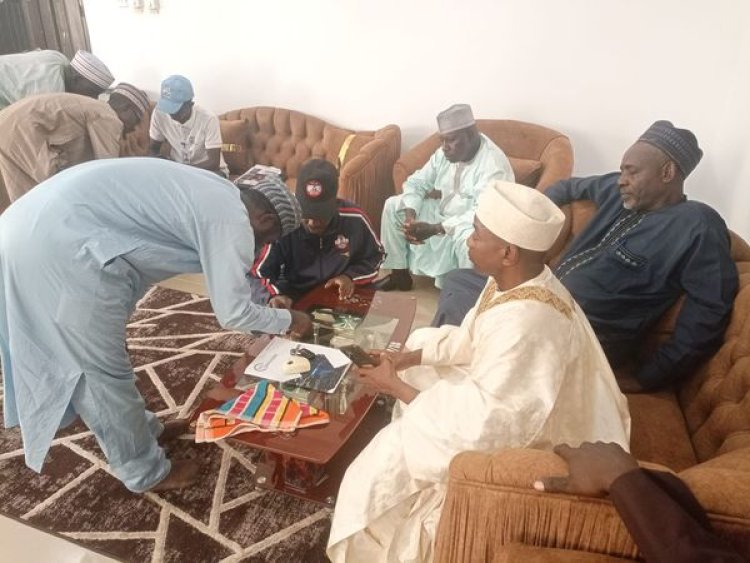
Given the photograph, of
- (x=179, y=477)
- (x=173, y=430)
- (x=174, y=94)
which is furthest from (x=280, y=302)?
(x=174, y=94)

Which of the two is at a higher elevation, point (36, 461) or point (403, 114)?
point (403, 114)

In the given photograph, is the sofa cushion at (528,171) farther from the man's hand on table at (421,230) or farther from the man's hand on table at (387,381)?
the man's hand on table at (387,381)

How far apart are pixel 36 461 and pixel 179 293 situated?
6.02ft

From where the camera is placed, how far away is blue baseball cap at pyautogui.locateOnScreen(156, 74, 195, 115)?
3912 mm

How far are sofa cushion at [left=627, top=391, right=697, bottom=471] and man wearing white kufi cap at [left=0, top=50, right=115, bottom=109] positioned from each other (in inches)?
170

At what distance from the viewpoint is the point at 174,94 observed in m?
3.92

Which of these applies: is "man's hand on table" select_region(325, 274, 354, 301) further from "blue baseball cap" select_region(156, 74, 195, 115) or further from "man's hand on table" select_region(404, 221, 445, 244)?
"blue baseball cap" select_region(156, 74, 195, 115)

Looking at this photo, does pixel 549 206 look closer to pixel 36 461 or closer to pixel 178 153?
pixel 36 461

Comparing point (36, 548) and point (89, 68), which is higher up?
point (89, 68)

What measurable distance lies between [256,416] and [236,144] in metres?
3.26

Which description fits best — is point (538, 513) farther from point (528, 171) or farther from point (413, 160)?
point (413, 160)

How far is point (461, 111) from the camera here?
330cm

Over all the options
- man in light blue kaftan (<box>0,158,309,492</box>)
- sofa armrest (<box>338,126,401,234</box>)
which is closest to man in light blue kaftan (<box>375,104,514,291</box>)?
sofa armrest (<box>338,126,401,234</box>)

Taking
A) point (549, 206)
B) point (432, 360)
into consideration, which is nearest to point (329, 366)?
point (432, 360)
